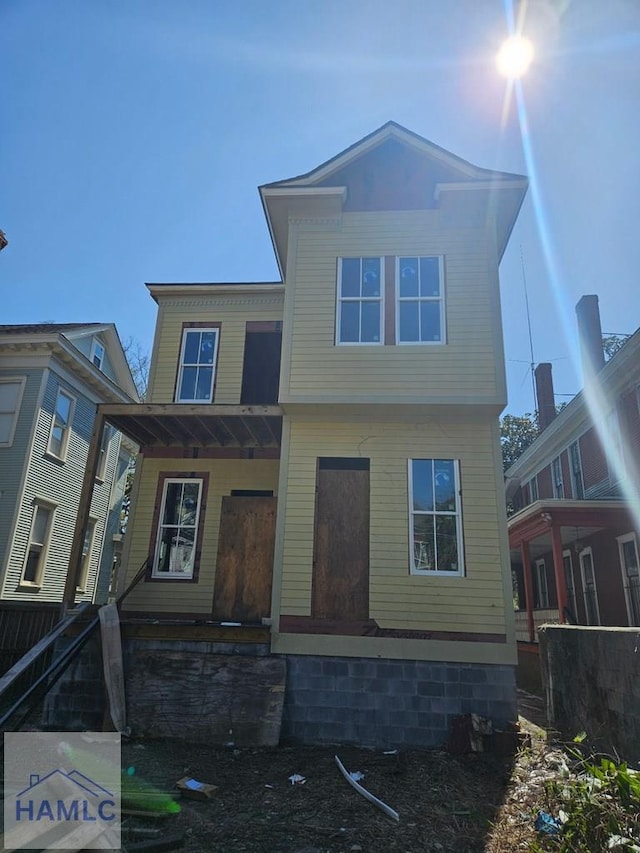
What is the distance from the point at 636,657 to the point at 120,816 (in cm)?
505

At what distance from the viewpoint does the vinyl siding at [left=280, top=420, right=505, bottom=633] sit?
7598mm

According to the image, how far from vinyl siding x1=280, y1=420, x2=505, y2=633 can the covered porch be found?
4.85 metres

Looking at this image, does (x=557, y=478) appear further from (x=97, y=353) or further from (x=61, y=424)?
(x=97, y=353)

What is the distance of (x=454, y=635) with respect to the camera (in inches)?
293

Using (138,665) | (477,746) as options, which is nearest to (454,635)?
(477,746)

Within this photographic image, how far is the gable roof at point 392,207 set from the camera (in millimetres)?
9156

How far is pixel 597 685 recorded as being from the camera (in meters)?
6.54

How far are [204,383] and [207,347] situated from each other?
31.0 inches

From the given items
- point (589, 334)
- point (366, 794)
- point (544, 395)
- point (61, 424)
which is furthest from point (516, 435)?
point (366, 794)

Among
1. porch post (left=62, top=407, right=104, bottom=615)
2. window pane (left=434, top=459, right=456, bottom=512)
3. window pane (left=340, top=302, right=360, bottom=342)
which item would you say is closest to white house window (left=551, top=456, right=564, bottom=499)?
window pane (left=434, top=459, right=456, bottom=512)

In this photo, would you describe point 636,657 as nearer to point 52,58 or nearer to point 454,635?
point 454,635

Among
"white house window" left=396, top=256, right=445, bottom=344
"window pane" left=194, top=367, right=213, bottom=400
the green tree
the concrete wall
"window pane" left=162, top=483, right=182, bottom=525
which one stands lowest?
the concrete wall

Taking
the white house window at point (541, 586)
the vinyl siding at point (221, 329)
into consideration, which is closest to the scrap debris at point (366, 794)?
the vinyl siding at point (221, 329)

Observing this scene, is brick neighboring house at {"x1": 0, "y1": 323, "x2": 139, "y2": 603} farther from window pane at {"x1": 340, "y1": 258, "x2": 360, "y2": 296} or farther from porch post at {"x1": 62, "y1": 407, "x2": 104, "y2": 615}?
window pane at {"x1": 340, "y1": 258, "x2": 360, "y2": 296}
